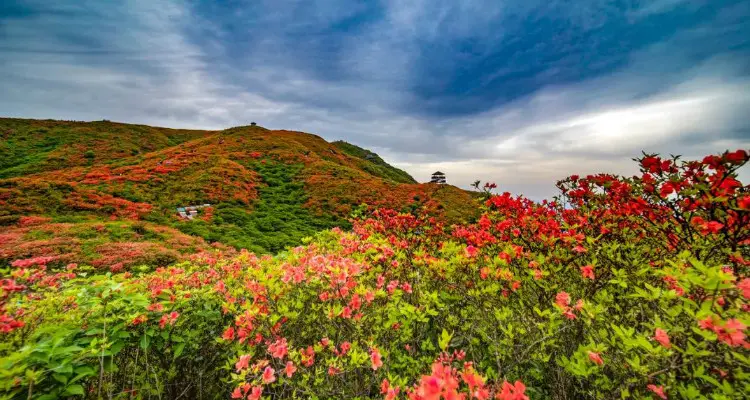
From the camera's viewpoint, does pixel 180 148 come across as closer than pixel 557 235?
No

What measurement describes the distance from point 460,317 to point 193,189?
22354 mm

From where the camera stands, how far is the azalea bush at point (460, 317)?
6.95 feet

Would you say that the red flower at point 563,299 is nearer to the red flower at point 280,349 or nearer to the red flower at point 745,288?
the red flower at point 745,288

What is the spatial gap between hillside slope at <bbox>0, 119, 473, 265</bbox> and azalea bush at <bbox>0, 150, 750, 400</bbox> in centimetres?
991

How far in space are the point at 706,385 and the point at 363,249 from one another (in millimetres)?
3780

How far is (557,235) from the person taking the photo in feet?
12.5

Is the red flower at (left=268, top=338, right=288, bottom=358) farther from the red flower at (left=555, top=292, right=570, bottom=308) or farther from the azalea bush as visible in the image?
the red flower at (left=555, top=292, right=570, bottom=308)

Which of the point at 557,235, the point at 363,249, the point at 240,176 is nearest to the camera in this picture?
the point at 557,235

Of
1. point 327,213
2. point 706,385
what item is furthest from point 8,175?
point 706,385

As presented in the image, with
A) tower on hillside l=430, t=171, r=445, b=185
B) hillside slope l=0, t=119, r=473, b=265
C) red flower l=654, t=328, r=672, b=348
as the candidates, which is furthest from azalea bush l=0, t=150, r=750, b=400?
tower on hillside l=430, t=171, r=445, b=185

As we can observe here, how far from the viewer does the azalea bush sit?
6.95 feet

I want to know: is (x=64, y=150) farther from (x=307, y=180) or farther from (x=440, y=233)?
(x=440, y=233)

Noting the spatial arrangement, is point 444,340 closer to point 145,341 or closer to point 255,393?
point 255,393

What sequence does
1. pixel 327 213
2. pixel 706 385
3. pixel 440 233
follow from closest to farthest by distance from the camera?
1. pixel 706 385
2. pixel 440 233
3. pixel 327 213
